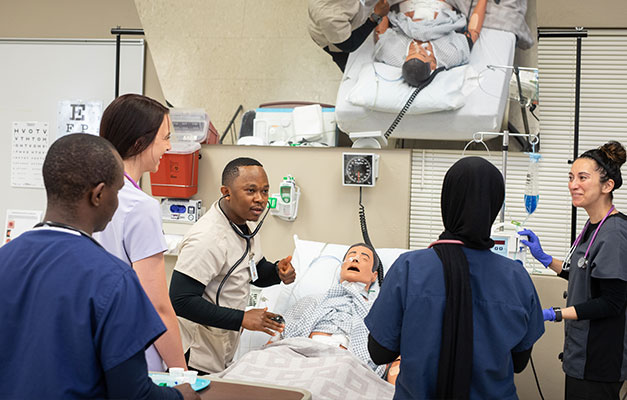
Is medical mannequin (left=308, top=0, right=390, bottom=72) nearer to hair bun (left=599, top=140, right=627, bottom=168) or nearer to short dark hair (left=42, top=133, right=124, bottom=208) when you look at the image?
hair bun (left=599, top=140, right=627, bottom=168)

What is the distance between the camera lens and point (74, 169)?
4.05 ft

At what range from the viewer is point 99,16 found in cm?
518

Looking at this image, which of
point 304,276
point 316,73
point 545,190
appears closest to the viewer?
point 304,276

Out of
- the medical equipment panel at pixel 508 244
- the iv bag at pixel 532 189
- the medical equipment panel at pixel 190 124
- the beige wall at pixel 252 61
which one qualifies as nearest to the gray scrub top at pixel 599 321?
the medical equipment panel at pixel 508 244

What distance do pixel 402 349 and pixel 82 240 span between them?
37.0 inches

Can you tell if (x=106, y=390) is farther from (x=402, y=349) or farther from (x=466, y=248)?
(x=466, y=248)

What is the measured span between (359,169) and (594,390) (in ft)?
5.74

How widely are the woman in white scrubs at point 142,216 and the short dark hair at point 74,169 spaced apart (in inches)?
19.8

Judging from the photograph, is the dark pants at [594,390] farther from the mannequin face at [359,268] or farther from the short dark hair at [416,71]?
the short dark hair at [416,71]

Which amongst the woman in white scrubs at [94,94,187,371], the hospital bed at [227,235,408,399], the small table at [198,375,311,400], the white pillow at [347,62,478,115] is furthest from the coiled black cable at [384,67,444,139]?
the small table at [198,375,311,400]

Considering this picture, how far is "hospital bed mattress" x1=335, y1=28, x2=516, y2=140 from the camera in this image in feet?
11.7

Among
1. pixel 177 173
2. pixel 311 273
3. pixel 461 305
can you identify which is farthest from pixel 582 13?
pixel 461 305

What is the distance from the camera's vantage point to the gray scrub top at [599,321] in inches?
98.2

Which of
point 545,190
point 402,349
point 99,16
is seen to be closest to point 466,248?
point 402,349
